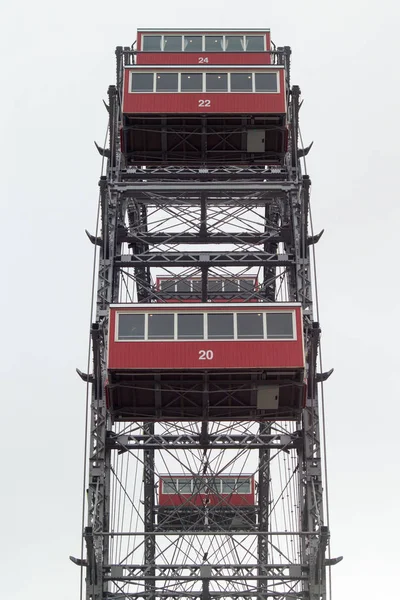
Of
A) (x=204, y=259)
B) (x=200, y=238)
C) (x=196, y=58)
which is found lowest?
(x=204, y=259)

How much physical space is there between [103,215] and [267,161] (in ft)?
27.4

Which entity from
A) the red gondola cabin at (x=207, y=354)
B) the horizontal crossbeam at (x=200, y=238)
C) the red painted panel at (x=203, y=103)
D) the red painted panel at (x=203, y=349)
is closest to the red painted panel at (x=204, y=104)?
the red painted panel at (x=203, y=103)

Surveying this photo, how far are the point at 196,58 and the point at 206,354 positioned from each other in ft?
63.3

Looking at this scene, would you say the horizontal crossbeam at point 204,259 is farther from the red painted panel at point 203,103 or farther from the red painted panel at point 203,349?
the red painted panel at point 203,349

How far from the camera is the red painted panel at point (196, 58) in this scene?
2279 inches

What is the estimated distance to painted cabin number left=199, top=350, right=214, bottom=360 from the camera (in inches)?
1721

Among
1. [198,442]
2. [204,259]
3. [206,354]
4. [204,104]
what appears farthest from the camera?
[204,104]

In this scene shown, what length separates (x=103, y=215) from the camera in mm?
50250

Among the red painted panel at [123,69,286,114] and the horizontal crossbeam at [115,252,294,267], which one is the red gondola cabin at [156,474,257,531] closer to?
the horizontal crossbeam at [115,252,294,267]

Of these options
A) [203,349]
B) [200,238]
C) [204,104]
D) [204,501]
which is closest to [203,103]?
[204,104]

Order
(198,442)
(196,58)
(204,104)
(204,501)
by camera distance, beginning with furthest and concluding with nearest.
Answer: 1. (204,501)
2. (196,58)
3. (204,104)
4. (198,442)

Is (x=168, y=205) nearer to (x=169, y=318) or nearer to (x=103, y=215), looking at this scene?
(x=103, y=215)

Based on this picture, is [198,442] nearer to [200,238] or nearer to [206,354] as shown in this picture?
[206,354]

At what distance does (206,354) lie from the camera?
144ft
